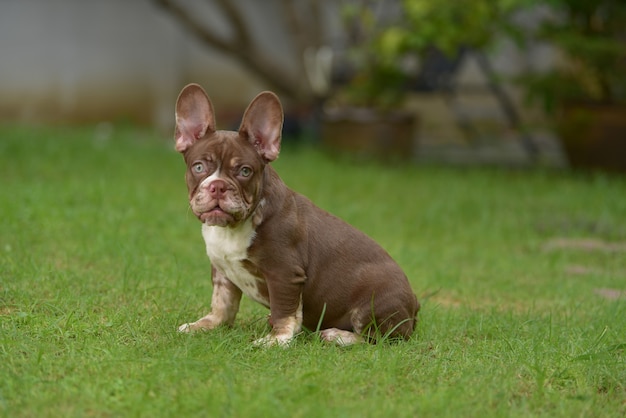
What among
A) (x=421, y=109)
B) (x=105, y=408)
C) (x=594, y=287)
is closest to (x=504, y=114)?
(x=421, y=109)

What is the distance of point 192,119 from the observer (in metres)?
4.39

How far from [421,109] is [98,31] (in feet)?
17.6

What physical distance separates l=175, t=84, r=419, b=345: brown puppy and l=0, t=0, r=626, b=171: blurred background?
6.63 metres

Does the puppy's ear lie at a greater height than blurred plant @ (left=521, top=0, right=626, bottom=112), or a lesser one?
greater

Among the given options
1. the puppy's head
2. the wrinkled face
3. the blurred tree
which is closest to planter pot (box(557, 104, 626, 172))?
the blurred tree

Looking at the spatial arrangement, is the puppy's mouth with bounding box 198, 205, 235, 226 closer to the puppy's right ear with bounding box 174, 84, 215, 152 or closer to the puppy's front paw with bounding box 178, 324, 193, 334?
the puppy's right ear with bounding box 174, 84, 215, 152

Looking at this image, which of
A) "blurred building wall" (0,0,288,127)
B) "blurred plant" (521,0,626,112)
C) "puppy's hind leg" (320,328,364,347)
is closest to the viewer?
"puppy's hind leg" (320,328,364,347)

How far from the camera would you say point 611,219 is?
8664mm

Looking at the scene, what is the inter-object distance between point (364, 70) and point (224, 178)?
9.10 meters

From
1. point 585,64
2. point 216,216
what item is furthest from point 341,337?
point 585,64

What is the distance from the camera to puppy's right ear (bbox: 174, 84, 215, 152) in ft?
14.4

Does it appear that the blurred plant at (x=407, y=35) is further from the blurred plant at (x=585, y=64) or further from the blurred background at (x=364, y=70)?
the blurred plant at (x=585, y=64)

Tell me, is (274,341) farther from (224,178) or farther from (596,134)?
(596,134)

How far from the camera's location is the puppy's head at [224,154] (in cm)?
407
